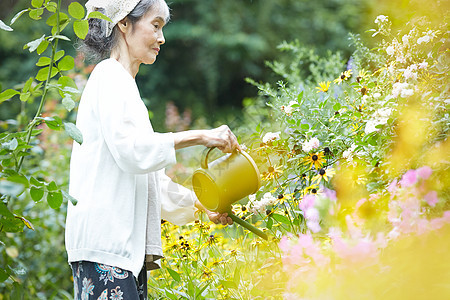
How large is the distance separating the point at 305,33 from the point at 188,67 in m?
1.67

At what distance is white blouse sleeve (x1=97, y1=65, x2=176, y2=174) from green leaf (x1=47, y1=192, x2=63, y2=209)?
0.16 m

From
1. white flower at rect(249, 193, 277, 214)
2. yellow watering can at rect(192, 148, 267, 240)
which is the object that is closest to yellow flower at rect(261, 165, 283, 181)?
white flower at rect(249, 193, 277, 214)

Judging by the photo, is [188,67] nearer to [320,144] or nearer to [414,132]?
[320,144]

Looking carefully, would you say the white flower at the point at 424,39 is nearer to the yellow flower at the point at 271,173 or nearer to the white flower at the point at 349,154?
the white flower at the point at 349,154

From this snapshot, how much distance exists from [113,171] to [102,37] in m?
0.42

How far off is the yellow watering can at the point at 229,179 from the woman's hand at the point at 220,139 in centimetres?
7

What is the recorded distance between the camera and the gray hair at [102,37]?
1483 mm

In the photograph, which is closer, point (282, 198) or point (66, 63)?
point (66, 63)

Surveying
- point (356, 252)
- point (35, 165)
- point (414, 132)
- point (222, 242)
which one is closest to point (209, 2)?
point (35, 165)

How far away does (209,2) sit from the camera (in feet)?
24.4

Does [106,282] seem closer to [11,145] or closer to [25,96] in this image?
[11,145]

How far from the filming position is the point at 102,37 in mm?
1550

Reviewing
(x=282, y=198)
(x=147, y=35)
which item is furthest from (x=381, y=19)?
(x=147, y=35)

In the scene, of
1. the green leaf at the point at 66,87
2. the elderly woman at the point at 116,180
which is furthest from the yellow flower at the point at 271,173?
the green leaf at the point at 66,87
